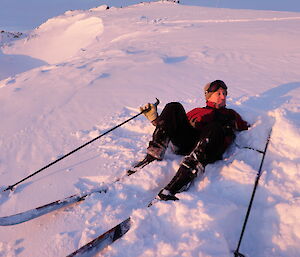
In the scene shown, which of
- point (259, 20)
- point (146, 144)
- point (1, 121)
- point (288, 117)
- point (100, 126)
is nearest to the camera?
point (288, 117)

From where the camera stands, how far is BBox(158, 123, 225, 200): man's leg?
2.83m

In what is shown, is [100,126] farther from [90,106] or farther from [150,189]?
[150,189]

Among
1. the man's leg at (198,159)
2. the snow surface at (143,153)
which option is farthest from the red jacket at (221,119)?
the man's leg at (198,159)

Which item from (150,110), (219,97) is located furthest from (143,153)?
(219,97)

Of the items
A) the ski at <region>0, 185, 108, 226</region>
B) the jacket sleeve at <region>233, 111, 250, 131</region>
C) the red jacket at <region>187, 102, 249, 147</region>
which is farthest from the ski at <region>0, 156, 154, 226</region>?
the jacket sleeve at <region>233, 111, 250, 131</region>

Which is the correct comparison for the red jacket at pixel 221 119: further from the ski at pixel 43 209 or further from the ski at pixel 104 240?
the ski at pixel 104 240

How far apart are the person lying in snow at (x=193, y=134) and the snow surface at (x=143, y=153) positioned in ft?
0.54

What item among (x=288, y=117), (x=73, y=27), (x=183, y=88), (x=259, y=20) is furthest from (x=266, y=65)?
(x=73, y=27)

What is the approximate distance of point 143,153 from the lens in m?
3.80

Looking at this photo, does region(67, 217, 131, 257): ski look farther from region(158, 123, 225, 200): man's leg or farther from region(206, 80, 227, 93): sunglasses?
region(206, 80, 227, 93): sunglasses

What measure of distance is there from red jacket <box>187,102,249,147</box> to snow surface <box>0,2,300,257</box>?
19 centimetres

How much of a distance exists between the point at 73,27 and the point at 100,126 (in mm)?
Result: 19970

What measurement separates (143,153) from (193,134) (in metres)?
0.78

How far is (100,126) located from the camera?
15.3 feet
